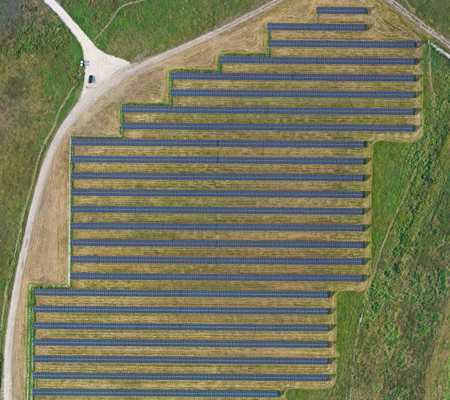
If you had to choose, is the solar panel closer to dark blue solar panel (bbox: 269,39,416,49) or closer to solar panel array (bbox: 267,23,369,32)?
dark blue solar panel (bbox: 269,39,416,49)

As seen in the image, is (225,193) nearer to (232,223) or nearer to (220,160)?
(232,223)

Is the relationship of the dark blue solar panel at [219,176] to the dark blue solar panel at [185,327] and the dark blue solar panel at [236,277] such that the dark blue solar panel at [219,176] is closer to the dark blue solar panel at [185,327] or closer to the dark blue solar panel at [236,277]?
the dark blue solar panel at [236,277]

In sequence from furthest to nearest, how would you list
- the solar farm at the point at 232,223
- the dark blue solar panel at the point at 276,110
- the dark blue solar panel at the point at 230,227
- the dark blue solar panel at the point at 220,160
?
the dark blue solar panel at the point at 276,110, the dark blue solar panel at the point at 220,160, the dark blue solar panel at the point at 230,227, the solar farm at the point at 232,223

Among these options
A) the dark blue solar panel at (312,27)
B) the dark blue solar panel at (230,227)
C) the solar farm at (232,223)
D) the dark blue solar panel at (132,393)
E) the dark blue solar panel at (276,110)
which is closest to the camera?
the dark blue solar panel at (132,393)

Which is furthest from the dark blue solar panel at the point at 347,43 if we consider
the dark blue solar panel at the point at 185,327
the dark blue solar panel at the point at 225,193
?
the dark blue solar panel at the point at 185,327

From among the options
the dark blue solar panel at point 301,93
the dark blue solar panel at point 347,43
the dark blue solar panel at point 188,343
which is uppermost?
the dark blue solar panel at point 347,43

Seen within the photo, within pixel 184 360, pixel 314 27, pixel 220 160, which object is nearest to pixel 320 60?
pixel 314 27
